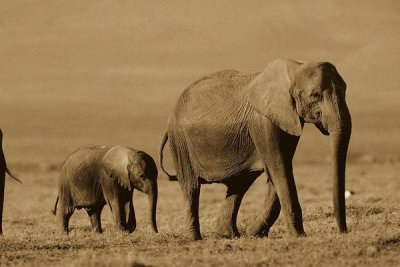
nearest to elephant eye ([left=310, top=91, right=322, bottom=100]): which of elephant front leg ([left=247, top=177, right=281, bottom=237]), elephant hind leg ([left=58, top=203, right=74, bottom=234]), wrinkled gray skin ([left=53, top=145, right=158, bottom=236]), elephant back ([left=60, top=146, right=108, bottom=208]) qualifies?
elephant front leg ([left=247, top=177, right=281, bottom=237])

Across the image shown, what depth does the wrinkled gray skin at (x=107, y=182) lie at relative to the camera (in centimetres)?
2156

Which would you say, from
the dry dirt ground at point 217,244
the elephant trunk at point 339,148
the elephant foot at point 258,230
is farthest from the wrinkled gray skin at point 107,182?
the elephant trunk at point 339,148

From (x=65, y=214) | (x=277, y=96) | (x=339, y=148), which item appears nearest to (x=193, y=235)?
(x=277, y=96)

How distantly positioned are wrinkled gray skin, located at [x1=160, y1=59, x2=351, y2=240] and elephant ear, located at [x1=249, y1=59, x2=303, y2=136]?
1cm

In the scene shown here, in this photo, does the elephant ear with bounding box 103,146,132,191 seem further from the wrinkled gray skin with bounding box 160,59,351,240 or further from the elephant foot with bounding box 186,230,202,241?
the elephant foot with bounding box 186,230,202,241

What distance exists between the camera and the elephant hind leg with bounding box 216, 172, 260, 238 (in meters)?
17.5

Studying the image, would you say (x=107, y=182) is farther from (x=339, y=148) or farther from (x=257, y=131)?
(x=339, y=148)

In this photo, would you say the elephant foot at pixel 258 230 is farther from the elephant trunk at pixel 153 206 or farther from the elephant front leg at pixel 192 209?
the elephant trunk at pixel 153 206

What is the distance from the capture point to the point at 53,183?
1820 inches

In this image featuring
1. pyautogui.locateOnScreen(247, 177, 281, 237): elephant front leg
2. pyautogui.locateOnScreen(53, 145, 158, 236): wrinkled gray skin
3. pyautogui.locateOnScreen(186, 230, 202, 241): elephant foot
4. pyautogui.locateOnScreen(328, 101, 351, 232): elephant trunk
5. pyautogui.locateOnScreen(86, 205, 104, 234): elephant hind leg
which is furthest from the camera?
pyautogui.locateOnScreen(86, 205, 104, 234): elephant hind leg

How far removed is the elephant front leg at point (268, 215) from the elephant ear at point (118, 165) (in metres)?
5.33

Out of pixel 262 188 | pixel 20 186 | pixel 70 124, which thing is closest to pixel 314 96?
pixel 262 188

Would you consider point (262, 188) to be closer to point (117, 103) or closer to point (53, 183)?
point (53, 183)

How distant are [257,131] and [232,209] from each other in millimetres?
1853
